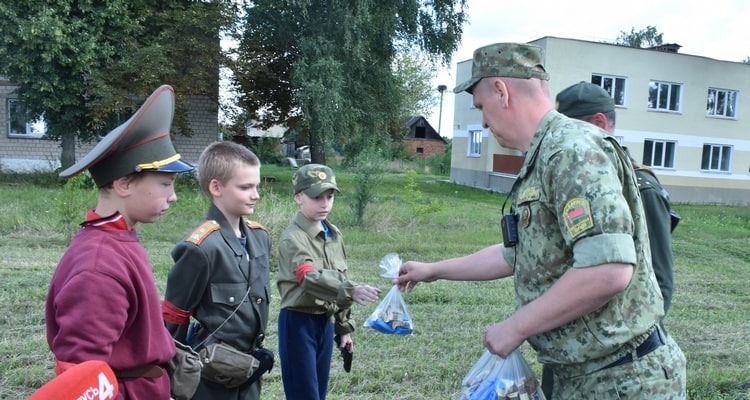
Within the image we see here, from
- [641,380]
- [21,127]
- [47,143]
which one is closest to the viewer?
[641,380]

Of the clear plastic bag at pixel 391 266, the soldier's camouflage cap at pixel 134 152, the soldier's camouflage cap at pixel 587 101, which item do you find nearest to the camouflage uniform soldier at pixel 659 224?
the soldier's camouflage cap at pixel 587 101

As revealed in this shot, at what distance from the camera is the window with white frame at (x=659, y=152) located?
90.9ft

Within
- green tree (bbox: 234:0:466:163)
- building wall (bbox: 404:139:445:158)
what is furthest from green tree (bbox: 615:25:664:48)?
green tree (bbox: 234:0:466:163)

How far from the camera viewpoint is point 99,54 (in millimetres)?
19438

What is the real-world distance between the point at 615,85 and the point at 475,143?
7974mm

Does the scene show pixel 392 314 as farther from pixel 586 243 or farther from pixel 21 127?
pixel 21 127

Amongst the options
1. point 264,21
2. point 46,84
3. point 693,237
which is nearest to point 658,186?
point 693,237

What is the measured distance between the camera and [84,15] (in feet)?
63.9

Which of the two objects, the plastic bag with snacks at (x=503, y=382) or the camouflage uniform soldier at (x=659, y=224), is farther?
the camouflage uniform soldier at (x=659, y=224)

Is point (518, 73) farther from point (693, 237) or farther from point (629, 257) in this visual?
point (693, 237)

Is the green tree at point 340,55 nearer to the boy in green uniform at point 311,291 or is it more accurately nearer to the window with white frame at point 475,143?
the window with white frame at point 475,143

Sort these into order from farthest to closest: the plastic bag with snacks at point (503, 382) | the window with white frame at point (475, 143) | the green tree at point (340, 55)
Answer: the window with white frame at point (475, 143)
the green tree at point (340, 55)
the plastic bag with snacks at point (503, 382)

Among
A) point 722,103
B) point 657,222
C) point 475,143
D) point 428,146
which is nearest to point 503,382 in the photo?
point 657,222

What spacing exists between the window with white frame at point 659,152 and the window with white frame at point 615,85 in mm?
2406
